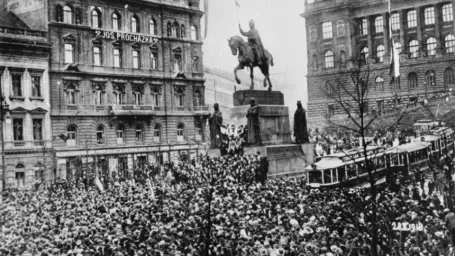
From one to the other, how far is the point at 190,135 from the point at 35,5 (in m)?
18.4

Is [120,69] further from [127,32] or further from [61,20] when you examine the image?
[61,20]

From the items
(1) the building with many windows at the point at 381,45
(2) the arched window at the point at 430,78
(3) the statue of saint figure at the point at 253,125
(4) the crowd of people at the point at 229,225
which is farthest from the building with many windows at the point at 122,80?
(2) the arched window at the point at 430,78

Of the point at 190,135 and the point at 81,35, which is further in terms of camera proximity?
the point at 190,135

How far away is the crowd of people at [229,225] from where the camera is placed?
1261 cm

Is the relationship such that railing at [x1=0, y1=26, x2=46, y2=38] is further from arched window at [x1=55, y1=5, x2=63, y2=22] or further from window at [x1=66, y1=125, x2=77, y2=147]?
window at [x1=66, y1=125, x2=77, y2=147]

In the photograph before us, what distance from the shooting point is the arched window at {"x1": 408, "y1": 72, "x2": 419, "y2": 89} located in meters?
74.2

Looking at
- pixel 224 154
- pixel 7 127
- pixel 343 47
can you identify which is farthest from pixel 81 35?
pixel 343 47

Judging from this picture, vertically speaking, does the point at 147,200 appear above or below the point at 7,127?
below

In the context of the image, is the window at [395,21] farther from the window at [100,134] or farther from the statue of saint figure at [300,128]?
the statue of saint figure at [300,128]

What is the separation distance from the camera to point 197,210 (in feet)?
52.3

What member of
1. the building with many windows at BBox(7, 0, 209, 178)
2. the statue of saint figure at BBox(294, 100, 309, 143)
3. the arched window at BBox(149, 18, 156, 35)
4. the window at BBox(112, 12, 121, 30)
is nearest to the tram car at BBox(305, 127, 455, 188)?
the statue of saint figure at BBox(294, 100, 309, 143)

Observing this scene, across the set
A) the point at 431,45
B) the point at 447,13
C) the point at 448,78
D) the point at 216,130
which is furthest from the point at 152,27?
the point at 447,13

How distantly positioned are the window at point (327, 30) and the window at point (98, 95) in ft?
137

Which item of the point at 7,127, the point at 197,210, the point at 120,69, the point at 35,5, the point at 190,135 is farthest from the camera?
the point at 190,135
